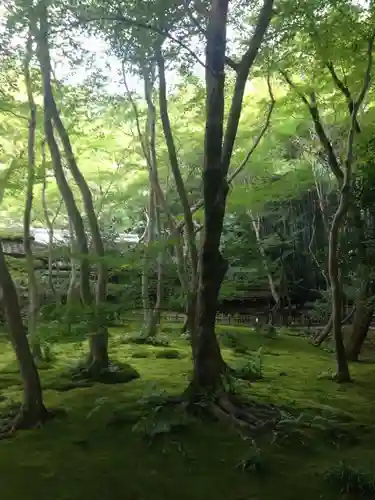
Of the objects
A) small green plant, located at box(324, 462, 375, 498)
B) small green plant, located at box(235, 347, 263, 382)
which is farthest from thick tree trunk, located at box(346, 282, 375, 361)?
small green plant, located at box(324, 462, 375, 498)

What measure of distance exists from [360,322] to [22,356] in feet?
21.9

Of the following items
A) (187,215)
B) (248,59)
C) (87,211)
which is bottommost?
(187,215)

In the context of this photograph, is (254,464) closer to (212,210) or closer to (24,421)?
(24,421)

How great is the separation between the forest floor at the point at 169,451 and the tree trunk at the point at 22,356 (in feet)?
0.60

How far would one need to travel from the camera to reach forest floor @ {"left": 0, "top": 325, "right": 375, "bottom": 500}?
4.18 metres

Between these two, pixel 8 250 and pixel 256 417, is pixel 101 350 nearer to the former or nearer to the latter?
pixel 256 417

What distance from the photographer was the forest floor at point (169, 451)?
13.7 feet

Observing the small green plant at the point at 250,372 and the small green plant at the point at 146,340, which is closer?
the small green plant at the point at 250,372

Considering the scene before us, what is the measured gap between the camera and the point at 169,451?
4.84 metres

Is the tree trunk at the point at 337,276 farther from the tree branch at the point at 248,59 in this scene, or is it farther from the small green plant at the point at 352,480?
the small green plant at the point at 352,480

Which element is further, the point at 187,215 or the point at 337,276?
the point at 337,276

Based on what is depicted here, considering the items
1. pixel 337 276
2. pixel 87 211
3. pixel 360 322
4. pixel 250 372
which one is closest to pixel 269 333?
pixel 360 322

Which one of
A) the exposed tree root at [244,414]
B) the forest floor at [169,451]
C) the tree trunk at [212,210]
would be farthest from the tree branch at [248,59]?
the forest floor at [169,451]

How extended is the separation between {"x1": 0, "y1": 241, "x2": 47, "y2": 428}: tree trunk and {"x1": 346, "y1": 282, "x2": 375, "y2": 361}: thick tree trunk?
5.62 metres
